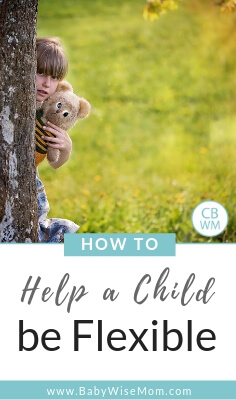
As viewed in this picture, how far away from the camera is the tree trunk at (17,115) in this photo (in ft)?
8.41

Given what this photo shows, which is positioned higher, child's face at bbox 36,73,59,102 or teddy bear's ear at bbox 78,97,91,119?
child's face at bbox 36,73,59,102

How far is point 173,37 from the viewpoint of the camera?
6.33 metres

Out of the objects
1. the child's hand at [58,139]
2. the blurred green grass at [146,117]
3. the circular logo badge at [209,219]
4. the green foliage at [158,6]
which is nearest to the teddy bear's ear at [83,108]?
the child's hand at [58,139]

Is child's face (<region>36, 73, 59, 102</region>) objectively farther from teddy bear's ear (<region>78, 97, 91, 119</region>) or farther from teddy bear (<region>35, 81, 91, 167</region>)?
teddy bear's ear (<region>78, 97, 91, 119</region>)

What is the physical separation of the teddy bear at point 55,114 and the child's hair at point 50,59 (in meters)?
0.09

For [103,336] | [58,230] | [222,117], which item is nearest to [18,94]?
[58,230]

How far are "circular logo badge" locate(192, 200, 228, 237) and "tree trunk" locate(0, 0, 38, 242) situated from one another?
807mm

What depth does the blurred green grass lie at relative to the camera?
450 cm

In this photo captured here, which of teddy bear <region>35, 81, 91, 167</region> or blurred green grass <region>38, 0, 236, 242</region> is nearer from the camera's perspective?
teddy bear <region>35, 81, 91, 167</region>

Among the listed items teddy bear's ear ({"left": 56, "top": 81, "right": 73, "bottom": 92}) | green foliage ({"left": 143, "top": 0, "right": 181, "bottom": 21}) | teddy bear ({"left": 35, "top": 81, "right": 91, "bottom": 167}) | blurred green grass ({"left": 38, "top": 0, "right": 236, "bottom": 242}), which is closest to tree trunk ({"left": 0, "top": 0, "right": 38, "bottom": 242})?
teddy bear ({"left": 35, "top": 81, "right": 91, "bottom": 167})

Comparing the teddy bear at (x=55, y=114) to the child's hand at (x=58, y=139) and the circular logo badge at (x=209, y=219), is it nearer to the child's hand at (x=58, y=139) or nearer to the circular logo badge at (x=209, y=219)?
the child's hand at (x=58, y=139)

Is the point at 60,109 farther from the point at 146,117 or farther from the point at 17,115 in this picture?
the point at 146,117

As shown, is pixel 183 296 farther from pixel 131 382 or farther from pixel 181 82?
pixel 181 82

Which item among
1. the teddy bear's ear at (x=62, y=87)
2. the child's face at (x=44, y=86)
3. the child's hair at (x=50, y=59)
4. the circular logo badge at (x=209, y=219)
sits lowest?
the circular logo badge at (x=209, y=219)
